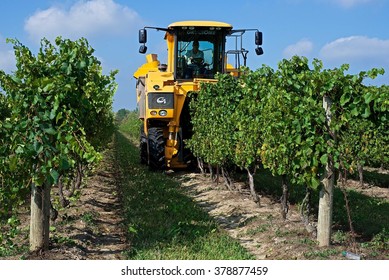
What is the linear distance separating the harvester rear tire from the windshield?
145cm

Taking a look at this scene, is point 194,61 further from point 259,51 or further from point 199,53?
point 259,51

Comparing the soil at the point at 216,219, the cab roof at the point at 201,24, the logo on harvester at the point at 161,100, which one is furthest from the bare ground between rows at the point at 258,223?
the cab roof at the point at 201,24

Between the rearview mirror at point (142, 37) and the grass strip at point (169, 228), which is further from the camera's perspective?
the rearview mirror at point (142, 37)

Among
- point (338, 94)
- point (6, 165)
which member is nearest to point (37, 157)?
point (6, 165)

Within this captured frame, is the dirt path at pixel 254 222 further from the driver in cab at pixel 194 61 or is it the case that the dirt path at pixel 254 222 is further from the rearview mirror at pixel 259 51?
the rearview mirror at pixel 259 51

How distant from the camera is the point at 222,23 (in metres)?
13.5

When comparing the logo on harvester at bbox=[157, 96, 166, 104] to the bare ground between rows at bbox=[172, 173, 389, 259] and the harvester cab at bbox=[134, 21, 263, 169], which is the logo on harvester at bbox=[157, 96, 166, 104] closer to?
the harvester cab at bbox=[134, 21, 263, 169]

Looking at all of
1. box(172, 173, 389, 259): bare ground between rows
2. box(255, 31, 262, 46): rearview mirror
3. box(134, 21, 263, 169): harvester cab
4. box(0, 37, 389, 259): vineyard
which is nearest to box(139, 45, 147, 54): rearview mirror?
box(134, 21, 263, 169): harvester cab

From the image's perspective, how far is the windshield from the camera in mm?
13422

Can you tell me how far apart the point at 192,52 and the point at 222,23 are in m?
1.01

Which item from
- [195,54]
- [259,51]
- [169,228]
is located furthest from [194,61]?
[169,228]

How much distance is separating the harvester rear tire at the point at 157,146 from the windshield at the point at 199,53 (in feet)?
4.76

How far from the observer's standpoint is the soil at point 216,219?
21.1 ft

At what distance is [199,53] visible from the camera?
13.6 metres
